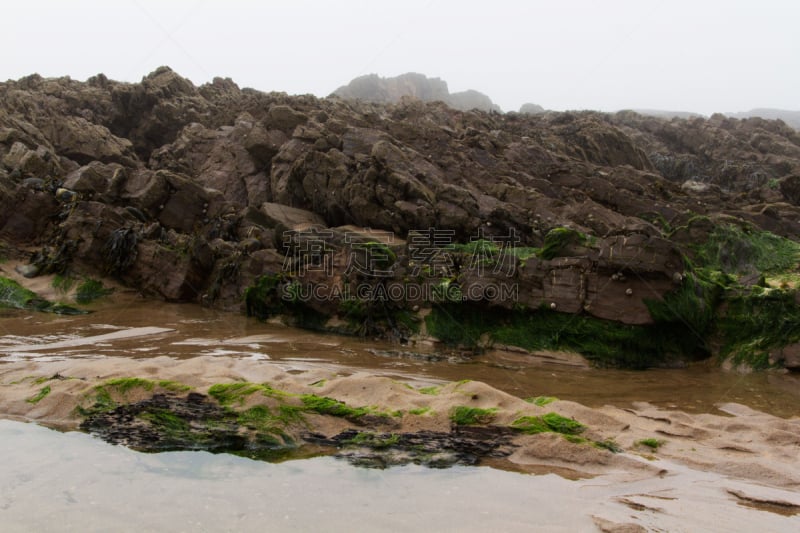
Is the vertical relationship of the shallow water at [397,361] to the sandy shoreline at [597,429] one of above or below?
below

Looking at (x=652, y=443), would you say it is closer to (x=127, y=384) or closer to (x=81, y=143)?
(x=127, y=384)

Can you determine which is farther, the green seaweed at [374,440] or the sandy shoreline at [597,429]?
the green seaweed at [374,440]

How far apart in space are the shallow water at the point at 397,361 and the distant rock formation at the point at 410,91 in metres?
43.8

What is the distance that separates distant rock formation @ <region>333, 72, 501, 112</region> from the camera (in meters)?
54.9

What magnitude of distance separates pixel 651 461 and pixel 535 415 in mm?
880

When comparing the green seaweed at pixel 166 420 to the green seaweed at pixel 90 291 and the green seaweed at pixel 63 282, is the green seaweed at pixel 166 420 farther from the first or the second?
the green seaweed at pixel 63 282

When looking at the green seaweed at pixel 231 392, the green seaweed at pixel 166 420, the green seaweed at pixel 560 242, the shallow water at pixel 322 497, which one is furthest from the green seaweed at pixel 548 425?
the green seaweed at pixel 560 242

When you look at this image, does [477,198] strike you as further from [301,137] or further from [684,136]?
[684,136]

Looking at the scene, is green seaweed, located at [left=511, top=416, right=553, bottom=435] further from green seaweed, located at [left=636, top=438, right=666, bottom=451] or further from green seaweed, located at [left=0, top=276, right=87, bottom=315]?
green seaweed, located at [left=0, top=276, right=87, bottom=315]

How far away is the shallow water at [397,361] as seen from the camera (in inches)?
242

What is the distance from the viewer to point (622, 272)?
817 centimetres

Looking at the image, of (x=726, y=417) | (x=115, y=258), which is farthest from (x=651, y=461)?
(x=115, y=258)

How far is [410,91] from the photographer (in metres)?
60.1

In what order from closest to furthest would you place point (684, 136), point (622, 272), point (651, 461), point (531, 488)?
1. point (531, 488)
2. point (651, 461)
3. point (622, 272)
4. point (684, 136)
